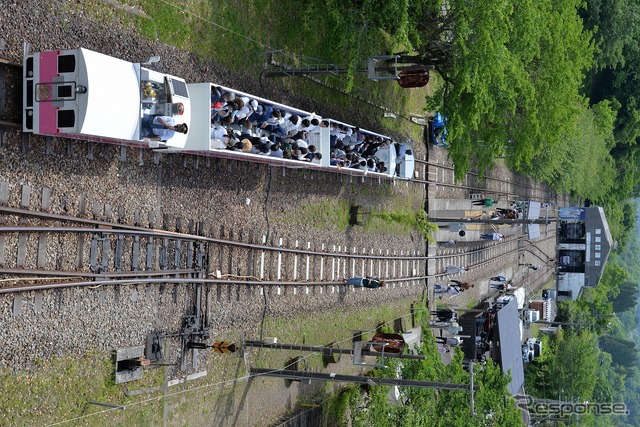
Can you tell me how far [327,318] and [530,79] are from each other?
12786mm

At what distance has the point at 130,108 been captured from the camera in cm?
1529

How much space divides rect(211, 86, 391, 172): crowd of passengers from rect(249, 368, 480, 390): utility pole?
6605 millimetres

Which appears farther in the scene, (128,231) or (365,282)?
(365,282)

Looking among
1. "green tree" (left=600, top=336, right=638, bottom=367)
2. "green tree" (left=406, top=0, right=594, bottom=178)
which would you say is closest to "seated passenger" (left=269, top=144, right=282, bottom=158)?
"green tree" (left=406, top=0, right=594, bottom=178)

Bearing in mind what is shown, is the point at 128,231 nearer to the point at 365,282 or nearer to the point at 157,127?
the point at 157,127

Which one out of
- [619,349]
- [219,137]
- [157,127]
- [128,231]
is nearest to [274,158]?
[219,137]

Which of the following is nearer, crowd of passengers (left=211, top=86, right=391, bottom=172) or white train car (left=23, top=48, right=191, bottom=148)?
white train car (left=23, top=48, right=191, bottom=148)

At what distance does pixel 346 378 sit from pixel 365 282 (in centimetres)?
607

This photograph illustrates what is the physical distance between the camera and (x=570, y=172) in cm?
5162

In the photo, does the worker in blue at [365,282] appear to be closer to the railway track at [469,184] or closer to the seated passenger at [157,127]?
the railway track at [469,184]

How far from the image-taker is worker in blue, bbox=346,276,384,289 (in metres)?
25.8

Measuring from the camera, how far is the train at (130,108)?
1410 centimetres

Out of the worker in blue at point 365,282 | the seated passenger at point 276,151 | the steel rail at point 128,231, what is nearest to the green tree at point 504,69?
the worker in blue at point 365,282

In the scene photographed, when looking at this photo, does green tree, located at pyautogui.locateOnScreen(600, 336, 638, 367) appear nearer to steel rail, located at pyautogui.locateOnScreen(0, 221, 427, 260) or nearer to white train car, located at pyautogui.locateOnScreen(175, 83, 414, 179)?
white train car, located at pyautogui.locateOnScreen(175, 83, 414, 179)
